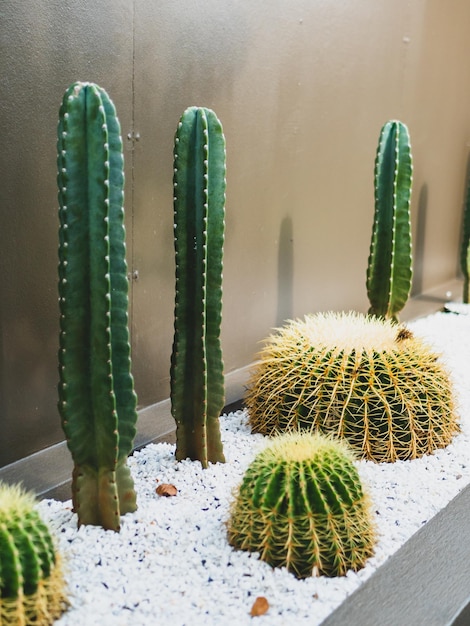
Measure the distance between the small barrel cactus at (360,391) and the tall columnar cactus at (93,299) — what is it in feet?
2.52

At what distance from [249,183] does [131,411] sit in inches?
68.0

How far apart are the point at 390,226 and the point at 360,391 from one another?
1329mm

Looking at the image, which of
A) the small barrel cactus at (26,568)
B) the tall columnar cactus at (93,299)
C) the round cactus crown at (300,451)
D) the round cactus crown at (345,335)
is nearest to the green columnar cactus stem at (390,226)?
the round cactus crown at (345,335)

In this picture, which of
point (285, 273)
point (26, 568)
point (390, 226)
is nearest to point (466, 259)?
point (390, 226)

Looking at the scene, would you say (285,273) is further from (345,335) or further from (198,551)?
(198,551)

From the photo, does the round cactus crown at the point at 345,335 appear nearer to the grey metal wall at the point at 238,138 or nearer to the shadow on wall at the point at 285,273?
the grey metal wall at the point at 238,138

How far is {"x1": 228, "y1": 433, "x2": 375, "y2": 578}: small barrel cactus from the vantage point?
188 centimetres

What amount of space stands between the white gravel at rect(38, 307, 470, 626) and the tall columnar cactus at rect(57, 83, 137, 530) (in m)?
0.14

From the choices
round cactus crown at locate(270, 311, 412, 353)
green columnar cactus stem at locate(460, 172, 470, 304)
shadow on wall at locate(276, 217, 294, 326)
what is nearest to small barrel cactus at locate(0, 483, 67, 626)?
round cactus crown at locate(270, 311, 412, 353)

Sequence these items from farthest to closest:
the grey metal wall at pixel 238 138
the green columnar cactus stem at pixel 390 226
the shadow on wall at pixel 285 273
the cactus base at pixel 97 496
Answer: the shadow on wall at pixel 285 273 → the green columnar cactus stem at pixel 390 226 → the grey metal wall at pixel 238 138 → the cactus base at pixel 97 496

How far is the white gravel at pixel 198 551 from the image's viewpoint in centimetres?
177

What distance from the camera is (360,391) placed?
8.46 ft

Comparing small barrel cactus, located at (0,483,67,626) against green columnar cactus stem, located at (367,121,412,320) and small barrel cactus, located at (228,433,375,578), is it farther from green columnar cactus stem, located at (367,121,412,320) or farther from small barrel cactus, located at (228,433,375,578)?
green columnar cactus stem, located at (367,121,412,320)

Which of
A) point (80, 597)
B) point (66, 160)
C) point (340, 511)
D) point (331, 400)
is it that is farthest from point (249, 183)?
point (80, 597)
